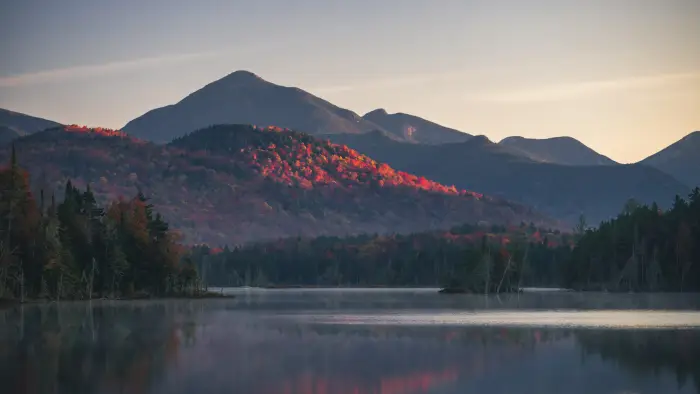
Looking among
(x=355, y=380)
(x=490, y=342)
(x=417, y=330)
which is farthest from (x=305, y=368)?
(x=417, y=330)

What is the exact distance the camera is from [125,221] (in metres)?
124

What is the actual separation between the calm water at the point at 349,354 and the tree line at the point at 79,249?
69.0 feet

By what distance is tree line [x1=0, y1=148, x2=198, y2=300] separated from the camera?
342 ft

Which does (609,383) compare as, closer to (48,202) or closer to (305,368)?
(305,368)

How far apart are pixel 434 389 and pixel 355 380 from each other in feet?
12.6

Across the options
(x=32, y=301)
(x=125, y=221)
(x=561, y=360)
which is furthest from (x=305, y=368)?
(x=125, y=221)

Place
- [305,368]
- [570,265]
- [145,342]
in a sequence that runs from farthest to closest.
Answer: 1. [570,265]
2. [145,342]
3. [305,368]

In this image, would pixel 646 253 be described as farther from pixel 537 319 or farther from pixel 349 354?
pixel 349 354

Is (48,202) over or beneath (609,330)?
over

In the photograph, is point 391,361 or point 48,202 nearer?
point 391,361

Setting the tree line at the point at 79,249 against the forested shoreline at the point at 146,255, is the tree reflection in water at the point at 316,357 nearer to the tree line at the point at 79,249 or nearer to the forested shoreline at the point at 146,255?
the tree line at the point at 79,249

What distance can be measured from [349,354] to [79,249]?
71002 mm

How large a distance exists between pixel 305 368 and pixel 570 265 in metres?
127

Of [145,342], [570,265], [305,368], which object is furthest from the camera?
[570,265]
